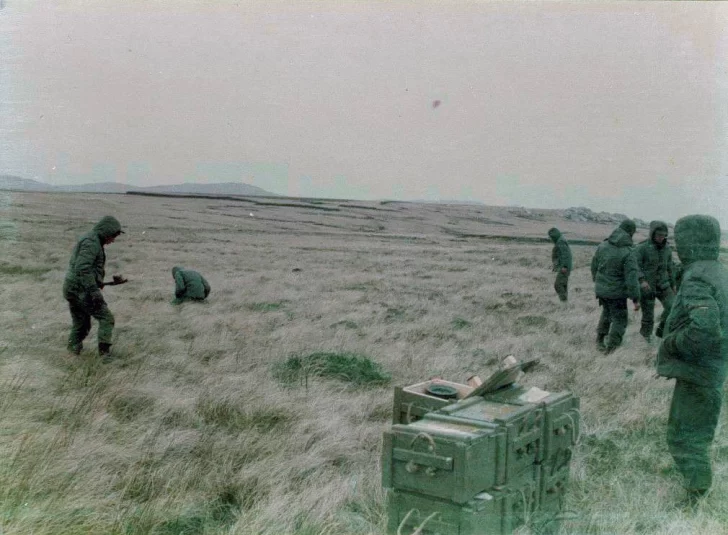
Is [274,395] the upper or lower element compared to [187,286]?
lower

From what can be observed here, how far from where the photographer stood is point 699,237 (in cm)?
473

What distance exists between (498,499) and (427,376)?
Result: 15.9ft

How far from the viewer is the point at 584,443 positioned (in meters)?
5.98

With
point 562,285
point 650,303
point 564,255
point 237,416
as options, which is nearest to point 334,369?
point 237,416

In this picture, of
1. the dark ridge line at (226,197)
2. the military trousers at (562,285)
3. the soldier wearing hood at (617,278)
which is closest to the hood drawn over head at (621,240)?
the soldier wearing hood at (617,278)

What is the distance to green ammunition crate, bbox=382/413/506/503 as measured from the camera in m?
3.30

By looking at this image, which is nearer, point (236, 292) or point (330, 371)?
point (330, 371)

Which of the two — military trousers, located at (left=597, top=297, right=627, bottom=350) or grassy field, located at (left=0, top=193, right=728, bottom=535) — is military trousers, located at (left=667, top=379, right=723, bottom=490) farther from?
military trousers, located at (left=597, top=297, right=627, bottom=350)

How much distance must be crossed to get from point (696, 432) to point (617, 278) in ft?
16.4

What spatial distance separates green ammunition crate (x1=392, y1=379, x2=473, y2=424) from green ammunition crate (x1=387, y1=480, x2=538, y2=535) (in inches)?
32.2

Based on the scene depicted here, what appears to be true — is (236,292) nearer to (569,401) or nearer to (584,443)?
(584,443)

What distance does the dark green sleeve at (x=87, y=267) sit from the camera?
811 cm

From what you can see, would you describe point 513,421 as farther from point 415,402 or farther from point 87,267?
point 87,267

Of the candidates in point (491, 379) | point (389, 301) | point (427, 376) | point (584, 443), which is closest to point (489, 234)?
point (389, 301)
